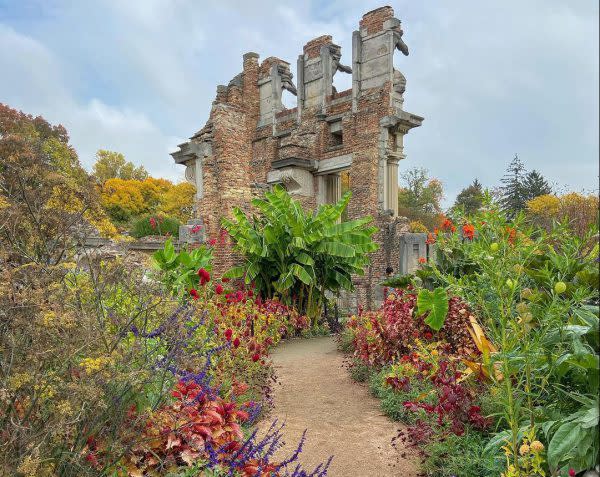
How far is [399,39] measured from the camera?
17812mm

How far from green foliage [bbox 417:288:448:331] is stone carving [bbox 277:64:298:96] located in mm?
17718

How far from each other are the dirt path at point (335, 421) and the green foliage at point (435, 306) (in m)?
1.16

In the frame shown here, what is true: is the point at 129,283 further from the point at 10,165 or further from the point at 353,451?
the point at 353,451

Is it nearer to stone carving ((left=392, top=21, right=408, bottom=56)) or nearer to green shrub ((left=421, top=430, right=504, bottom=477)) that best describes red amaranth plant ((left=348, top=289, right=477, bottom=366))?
green shrub ((left=421, top=430, right=504, bottom=477))

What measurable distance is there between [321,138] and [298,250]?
33.8 feet

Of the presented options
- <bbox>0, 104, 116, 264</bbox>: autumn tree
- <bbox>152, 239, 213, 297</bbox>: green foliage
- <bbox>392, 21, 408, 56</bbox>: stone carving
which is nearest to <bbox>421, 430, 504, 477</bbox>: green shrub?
<bbox>0, 104, 116, 264</bbox>: autumn tree

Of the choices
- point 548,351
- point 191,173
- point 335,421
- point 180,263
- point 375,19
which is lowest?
point 335,421

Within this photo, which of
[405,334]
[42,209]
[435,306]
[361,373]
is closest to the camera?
[42,209]

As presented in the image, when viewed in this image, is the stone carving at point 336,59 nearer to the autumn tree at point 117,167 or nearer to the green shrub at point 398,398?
the green shrub at point 398,398

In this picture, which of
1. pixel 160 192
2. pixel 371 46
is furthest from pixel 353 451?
pixel 160 192

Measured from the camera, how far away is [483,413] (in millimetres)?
4215

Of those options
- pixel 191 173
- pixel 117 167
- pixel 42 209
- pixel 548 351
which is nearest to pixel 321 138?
pixel 191 173

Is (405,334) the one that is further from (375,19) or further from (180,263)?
(375,19)

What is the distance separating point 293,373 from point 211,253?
496 centimetres
